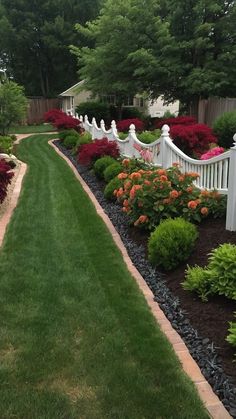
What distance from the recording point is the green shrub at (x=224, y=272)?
136 inches

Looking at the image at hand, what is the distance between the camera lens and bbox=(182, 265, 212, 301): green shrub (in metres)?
3.68

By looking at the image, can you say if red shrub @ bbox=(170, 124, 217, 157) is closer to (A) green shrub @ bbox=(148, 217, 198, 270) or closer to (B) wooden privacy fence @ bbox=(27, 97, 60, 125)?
(A) green shrub @ bbox=(148, 217, 198, 270)

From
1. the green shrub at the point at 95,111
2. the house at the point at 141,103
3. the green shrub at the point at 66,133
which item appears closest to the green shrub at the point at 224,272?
the green shrub at the point at 66,133

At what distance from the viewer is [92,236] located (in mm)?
5766

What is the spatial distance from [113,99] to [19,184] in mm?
20434

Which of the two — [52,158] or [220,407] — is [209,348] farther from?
[52,158]

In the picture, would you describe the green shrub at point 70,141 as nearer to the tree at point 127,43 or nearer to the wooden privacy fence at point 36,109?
the tree at point 127,43

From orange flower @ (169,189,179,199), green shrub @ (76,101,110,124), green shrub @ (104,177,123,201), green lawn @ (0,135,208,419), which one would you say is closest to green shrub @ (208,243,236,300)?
green lawn @ (0,135,208,419)

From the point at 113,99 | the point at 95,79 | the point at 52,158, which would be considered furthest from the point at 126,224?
the point at 113,99

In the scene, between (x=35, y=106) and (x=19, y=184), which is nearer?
(x=19, y=184)

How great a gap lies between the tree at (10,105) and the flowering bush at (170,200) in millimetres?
12979

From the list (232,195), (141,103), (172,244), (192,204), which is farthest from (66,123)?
(172,244)

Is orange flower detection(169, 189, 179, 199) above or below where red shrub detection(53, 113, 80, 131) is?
below

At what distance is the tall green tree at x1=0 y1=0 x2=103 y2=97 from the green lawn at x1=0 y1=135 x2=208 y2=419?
3861 cm
